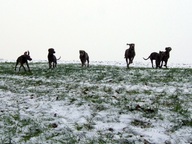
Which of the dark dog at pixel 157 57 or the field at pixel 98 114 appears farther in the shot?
the dark dog at pixel 157 57

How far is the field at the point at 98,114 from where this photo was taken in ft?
25.1

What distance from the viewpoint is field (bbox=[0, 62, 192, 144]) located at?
7656 millimetres

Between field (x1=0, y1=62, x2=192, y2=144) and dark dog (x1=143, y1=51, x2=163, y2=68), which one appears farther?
dark dog (x1=143, y1=51, x2=163, y2=68)

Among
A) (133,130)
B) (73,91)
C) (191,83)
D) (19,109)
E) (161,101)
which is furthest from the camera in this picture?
(191,83)

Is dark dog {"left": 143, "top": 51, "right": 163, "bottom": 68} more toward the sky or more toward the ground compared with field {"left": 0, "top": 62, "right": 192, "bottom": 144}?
more toward the sky

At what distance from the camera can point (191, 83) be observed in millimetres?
14734

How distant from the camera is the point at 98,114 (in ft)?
31.0

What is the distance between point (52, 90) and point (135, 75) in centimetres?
659

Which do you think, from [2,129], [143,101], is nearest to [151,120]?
[143,101]

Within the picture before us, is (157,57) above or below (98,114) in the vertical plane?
above

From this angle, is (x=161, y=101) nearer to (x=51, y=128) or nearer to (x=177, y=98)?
(x=177, y=98)

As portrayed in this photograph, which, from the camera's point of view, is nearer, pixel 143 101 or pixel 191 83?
pixel 143 101

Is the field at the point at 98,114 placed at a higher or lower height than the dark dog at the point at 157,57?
lower

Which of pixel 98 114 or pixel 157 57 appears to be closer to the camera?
pixel 98 114
